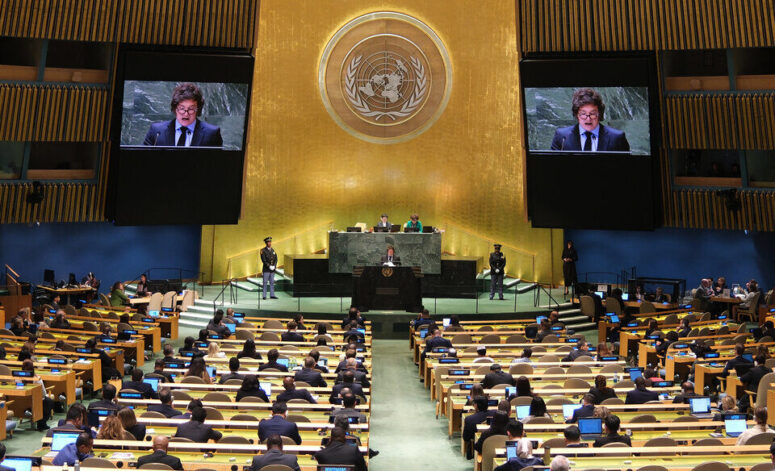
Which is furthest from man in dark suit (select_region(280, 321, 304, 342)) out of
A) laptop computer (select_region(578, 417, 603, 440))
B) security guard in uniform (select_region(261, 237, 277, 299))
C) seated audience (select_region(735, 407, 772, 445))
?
seated audience (select_region(735, 407, 772, 445))

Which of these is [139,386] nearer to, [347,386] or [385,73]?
[347,386]

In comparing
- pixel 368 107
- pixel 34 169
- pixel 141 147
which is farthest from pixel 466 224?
pixel 34 169

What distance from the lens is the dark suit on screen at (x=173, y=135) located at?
2294 cm

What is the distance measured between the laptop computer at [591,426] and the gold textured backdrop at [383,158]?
17048 mm

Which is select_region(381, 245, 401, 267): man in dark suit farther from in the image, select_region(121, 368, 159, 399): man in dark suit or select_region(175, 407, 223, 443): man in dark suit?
select_region(175, 407, 223, 443): man in dark suit

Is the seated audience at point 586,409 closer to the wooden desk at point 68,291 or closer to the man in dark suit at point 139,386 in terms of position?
the man in dark suit at point 139,386

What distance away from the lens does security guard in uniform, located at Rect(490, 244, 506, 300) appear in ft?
79.7

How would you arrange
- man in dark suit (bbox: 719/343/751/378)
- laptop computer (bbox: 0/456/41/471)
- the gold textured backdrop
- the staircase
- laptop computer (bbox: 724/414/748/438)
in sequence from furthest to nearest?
the gold textured backdrop, the staircase, man in dark suit (bbox: 719/343/751/378), laptop computer (bbox: 724/414/748/438), laptop computer (bbox: 0/456/41/471)

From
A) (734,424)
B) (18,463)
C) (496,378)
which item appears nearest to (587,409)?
(734,424)

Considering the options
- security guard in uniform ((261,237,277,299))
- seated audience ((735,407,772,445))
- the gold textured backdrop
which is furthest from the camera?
the gold textured backdrop

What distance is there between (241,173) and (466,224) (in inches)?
305

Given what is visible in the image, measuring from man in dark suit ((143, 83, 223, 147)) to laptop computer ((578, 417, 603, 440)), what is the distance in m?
15.1

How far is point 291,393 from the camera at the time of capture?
12.1 metres

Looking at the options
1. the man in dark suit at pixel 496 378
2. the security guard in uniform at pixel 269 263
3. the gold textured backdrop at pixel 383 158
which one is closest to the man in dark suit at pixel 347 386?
the man in dark suit at pixel 496 378
